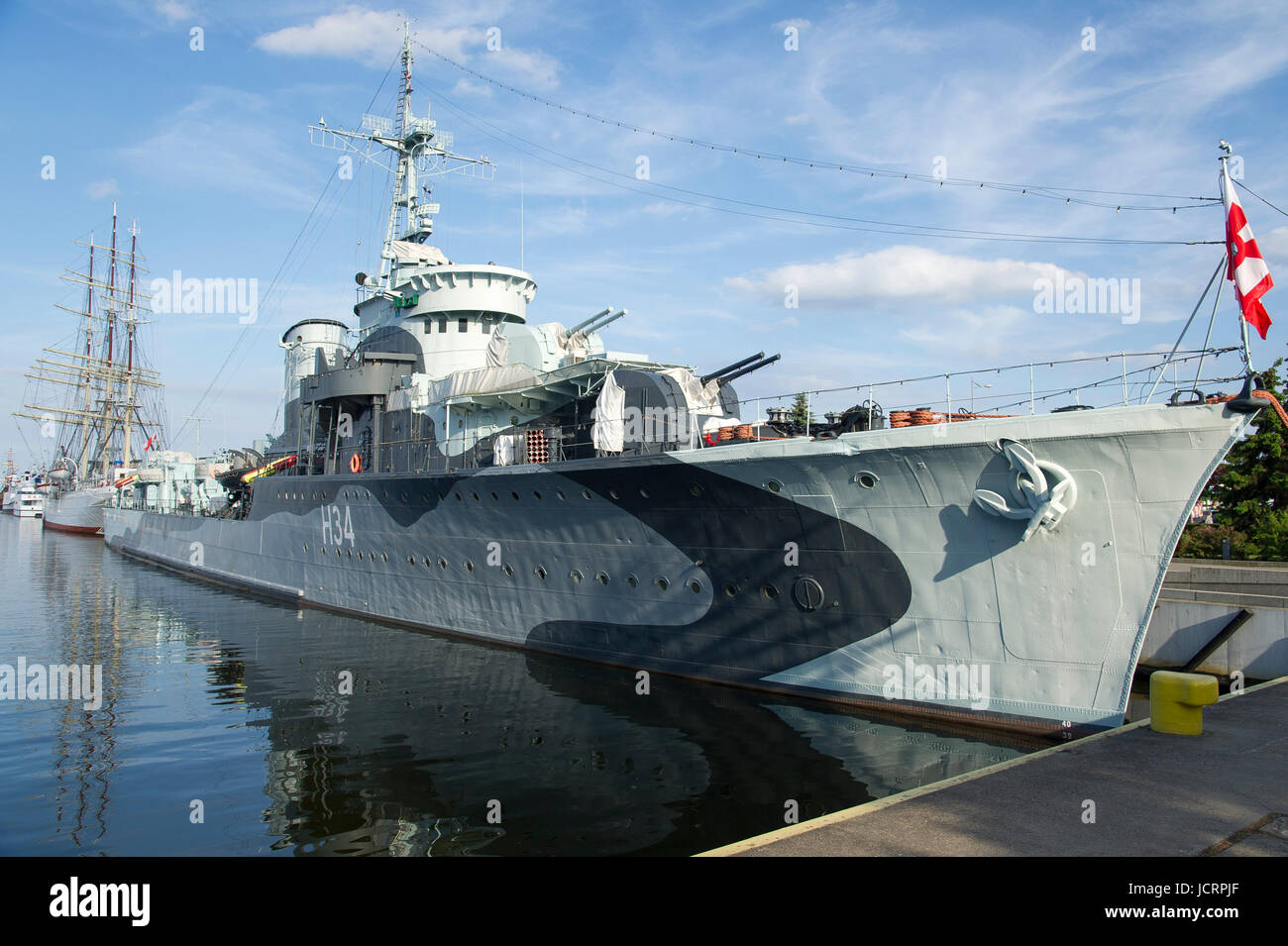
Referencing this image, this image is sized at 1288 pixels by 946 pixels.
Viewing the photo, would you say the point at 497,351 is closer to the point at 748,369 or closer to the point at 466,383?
the point at 466,383

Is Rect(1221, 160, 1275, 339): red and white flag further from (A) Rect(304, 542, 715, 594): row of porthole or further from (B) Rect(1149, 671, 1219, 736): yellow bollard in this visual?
(A) Rect(304, 542, 715, 594): row of porthole

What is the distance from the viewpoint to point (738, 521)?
10555 mm

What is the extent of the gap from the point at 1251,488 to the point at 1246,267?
16.6 m

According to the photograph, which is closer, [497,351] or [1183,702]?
[1183,702]

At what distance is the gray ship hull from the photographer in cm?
826

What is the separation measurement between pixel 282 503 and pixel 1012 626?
64.5ft

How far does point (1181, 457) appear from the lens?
25.7 feet

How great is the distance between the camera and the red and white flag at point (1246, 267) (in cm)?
732

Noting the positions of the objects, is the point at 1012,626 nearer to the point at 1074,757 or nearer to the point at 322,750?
the point at 1074,757

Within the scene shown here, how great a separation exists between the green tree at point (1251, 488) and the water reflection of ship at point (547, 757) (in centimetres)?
1553

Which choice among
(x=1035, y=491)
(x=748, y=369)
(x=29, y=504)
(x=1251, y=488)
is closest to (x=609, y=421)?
(x=748, y=369)

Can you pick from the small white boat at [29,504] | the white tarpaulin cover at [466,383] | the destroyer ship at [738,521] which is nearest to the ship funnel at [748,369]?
the destroyer ship at [738,521]

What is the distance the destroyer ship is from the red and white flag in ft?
2.44
